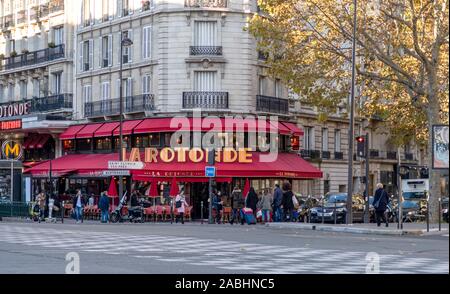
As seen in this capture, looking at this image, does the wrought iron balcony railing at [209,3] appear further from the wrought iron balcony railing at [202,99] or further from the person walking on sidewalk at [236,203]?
the person walking on sidewalk at [236,203]

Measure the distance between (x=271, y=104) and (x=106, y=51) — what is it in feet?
34.5

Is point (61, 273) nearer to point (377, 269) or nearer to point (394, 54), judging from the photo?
point (377, 269)

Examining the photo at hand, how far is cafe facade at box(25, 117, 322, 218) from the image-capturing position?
161 ft

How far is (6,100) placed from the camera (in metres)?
65.3

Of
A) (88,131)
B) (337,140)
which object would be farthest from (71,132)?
(337,140)

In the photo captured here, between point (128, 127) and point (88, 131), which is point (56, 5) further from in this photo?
point (128, 127)

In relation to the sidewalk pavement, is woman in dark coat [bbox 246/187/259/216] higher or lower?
higher

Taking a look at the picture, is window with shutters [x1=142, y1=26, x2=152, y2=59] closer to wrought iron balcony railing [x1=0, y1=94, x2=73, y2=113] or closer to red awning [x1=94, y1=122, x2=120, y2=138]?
red awning [x1=94, y1=122, x2=120, y2=138]

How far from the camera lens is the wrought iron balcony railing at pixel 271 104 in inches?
2058

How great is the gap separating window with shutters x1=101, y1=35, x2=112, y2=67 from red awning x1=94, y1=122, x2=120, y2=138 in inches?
167

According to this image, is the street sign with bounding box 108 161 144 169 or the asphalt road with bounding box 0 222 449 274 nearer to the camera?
the asphalt road with bounding box 0 222 449 274

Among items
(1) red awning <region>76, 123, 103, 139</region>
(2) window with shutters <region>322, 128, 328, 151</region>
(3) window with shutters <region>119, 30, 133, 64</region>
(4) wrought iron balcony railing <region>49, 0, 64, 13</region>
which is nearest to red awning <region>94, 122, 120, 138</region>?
(1) red awning <region>76, 123, 103, 139</region>

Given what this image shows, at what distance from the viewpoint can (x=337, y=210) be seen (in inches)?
1673

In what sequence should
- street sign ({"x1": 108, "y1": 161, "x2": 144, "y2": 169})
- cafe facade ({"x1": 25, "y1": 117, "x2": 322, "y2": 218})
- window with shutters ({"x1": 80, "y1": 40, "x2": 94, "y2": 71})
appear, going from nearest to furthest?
1. street sign ({"x1": 108, "y1": 161, "x2": 144, "y2": 169})
2. cafe facade ({"x1": 25, "y1": 117, "x2": 322, "y2": 218})
3. window with shutters ({"x1": 80, "y1": 40, "x2": 94, "y2": 71})
